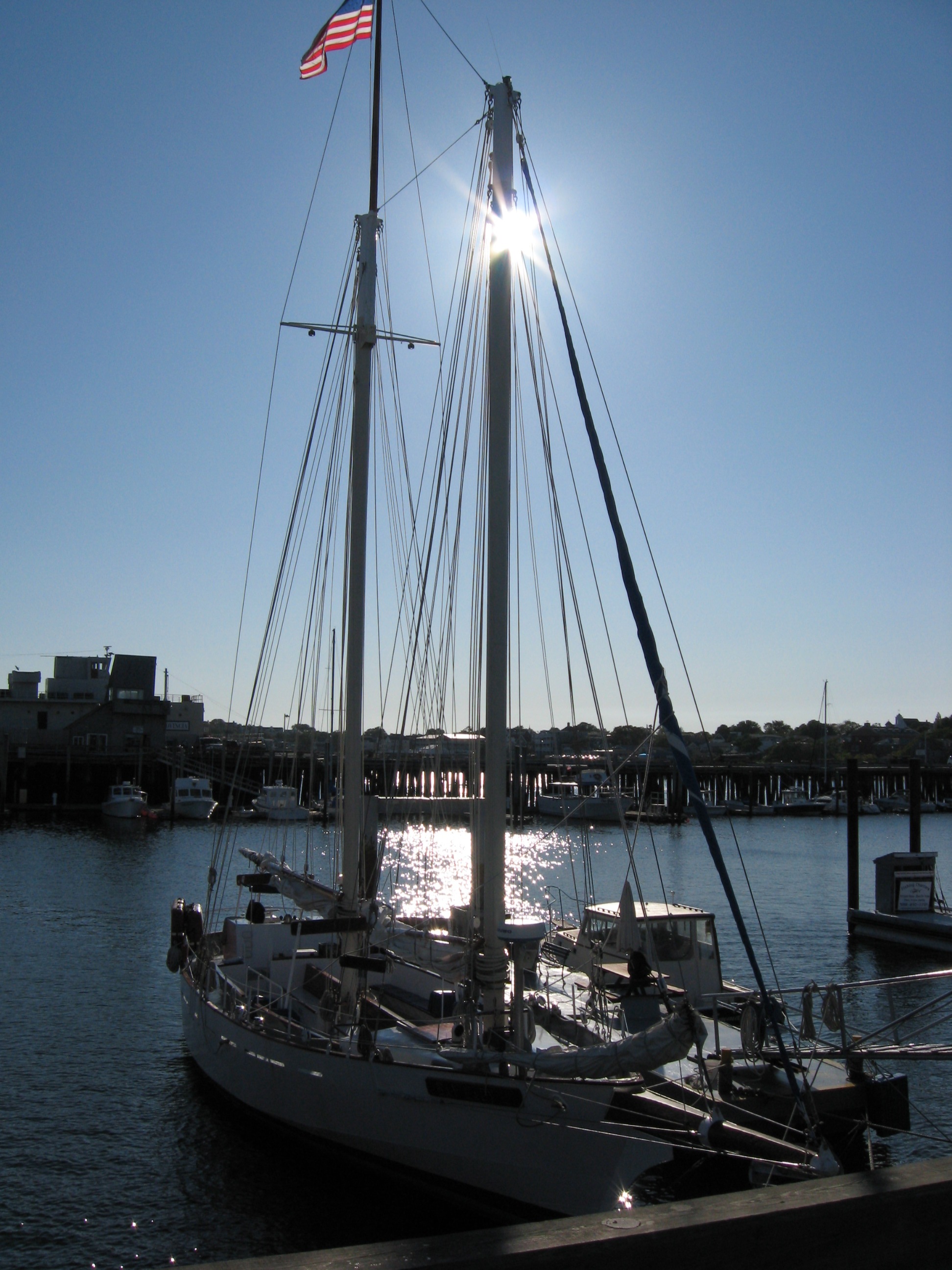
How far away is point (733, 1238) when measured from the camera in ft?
10.3

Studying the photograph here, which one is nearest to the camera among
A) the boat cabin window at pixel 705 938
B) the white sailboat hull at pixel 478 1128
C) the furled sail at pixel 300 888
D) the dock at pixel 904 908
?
the white sailboat hull at pixel 478 1128

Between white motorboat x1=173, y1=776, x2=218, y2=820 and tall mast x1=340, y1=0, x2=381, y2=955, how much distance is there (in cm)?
6725

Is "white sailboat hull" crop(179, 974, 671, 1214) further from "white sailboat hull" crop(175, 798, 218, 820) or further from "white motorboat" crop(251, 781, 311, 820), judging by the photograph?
"white sailboat hull" crop(175, 798, 218, 820)

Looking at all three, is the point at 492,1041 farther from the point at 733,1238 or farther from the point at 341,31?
the point at 341,31

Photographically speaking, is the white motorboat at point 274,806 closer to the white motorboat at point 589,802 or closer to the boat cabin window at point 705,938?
the white motorboat at point 589,802

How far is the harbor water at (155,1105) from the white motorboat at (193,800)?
1213 inches

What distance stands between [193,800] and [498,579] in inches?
3025

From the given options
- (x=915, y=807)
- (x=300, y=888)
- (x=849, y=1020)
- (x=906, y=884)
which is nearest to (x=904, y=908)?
(x=906, y=884)

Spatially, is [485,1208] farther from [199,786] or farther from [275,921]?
[199,786]

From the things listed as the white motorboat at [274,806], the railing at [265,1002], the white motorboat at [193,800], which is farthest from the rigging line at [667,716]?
the white motorboat at [193,800]

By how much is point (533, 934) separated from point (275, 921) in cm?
1240

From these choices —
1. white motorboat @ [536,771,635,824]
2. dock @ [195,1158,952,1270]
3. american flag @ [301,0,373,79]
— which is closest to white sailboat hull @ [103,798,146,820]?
white motorboat @ [536,771,635,824]

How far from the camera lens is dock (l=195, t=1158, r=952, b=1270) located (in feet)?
9.50

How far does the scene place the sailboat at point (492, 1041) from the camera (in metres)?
11.3
